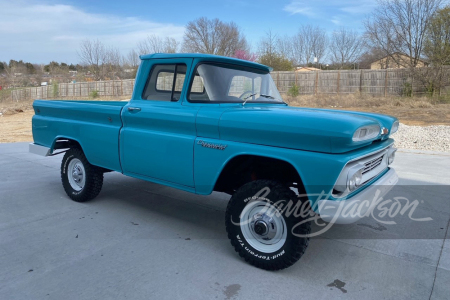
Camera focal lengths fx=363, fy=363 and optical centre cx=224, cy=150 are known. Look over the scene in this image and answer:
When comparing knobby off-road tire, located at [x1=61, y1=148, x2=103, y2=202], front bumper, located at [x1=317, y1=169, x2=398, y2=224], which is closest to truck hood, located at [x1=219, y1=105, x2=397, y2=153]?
front bumper, located at [x1=317, y1=169, x2=398, y2=224]

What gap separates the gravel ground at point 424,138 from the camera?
892 centimetres

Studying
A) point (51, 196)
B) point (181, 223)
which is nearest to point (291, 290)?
point (181, 223)

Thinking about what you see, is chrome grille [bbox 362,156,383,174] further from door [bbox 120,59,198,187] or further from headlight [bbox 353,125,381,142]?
door [bbox 120,59,198,187]

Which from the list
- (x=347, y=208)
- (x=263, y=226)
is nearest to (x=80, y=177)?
(x=263, y=226)

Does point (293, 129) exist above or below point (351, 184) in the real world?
above

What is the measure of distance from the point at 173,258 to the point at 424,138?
345 inches

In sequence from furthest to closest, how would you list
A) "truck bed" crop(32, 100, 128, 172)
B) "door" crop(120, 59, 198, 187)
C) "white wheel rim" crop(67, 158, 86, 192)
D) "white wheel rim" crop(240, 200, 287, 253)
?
1. "white wheel rim" crop(67, 158, 86, 192)
2. "truck bed" crop(32, 100, 128, 172)
3. "door" crop(120, 59, 198, 187)
4. "white wheel rim" crop(240, 200, 287, 253)

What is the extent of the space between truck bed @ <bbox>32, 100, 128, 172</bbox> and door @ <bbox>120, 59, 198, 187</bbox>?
18 centimetres

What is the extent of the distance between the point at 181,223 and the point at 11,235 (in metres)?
1.75

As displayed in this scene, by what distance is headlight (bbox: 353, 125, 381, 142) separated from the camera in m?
2.65

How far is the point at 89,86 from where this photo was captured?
33.2m

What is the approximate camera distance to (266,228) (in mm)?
3025

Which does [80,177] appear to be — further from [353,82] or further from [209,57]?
A: [353,82]

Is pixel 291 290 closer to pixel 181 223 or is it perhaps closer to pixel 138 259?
pixel 138 259
